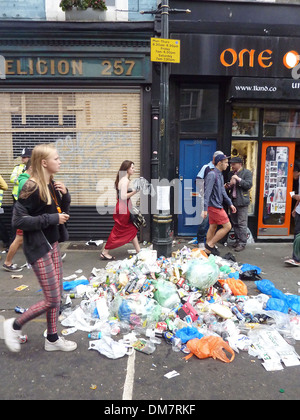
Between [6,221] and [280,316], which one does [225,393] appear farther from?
[6,221]

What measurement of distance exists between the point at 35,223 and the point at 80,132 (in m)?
4.79

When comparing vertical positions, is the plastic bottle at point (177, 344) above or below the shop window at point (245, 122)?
below

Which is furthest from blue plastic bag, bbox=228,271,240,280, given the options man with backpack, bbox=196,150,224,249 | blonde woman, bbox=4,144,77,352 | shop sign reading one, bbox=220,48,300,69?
shop sign reading one, bbox=220,48,300,69

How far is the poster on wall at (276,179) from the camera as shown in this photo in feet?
25.2

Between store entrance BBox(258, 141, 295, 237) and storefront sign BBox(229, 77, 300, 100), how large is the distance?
103cm

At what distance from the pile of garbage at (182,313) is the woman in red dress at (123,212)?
104 cm

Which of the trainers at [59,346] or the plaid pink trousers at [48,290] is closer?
the plaid pink trousers at [48,290]

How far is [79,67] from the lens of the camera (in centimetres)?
709

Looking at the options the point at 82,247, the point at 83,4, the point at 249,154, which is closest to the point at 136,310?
the point at 82,247

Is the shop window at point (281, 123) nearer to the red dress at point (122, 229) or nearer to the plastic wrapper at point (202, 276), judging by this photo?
the red dress at point (122, 229)

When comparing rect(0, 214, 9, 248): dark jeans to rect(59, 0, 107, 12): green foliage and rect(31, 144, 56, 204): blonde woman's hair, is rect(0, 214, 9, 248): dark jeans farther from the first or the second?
rect(59, 0, 107, 12): green foliage

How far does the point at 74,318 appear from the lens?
4.02 meters

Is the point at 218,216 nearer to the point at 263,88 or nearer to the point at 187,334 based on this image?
the point at 263,88

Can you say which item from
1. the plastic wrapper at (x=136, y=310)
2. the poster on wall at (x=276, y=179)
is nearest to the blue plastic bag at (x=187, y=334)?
the plastic wrapper at (x=136, y=310)
